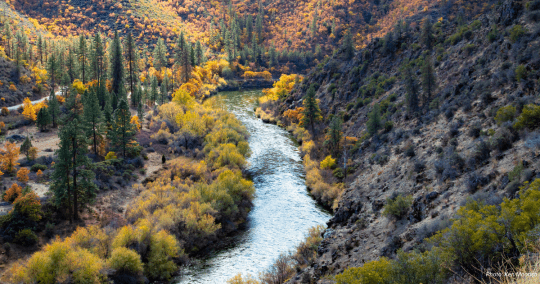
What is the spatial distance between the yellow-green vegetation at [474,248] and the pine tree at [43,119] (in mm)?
61693

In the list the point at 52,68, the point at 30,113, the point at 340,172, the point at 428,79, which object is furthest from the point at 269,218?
the point at 52,68

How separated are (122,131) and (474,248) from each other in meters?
48.9

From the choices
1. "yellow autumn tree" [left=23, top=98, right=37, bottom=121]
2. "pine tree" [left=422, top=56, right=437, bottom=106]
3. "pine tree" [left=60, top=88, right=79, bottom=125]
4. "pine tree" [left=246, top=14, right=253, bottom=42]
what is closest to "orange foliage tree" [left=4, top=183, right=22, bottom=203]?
"pine tree" [left=60, top=88, right=79, bottom=125]

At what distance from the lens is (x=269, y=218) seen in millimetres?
37375

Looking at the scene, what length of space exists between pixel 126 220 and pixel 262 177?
67.1ft

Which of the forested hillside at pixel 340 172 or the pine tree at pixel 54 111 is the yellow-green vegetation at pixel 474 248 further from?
the pine tree at pixel 54 111

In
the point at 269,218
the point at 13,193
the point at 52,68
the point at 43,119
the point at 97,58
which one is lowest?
the point at 269,218

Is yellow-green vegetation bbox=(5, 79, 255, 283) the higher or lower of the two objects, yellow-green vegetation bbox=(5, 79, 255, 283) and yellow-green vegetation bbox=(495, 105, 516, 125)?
the lower

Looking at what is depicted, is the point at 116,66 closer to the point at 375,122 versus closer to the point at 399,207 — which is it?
the point at 375,122

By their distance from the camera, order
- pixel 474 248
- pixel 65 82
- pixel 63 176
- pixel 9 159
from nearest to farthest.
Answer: pixel 474 248, pixel 63 176, pixel 9 159, pixel 65 82

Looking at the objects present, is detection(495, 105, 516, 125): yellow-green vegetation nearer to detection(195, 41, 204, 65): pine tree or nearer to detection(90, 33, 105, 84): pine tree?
detection(90, 33, 105, 84): pine tree

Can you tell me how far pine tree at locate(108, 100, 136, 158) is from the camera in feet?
162

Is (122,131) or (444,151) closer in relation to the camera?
(444,151)

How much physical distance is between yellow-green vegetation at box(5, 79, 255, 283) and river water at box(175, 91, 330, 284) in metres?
2.37
